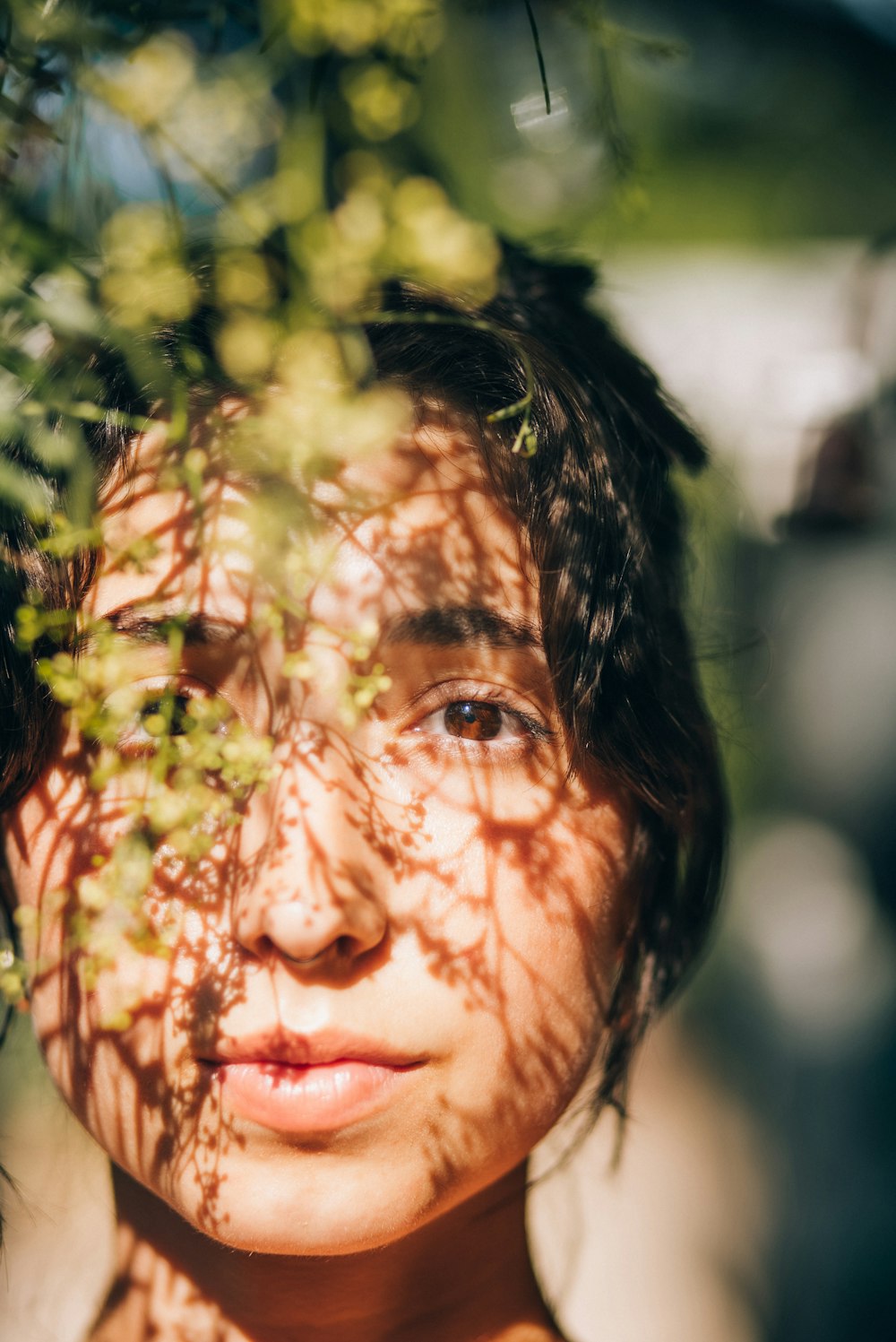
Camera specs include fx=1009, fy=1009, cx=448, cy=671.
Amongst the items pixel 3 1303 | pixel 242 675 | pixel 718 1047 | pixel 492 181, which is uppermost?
pixel 492 181

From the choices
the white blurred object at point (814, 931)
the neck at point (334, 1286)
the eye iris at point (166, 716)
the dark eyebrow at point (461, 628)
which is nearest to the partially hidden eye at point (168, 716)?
the eye iris at point (166, 716)

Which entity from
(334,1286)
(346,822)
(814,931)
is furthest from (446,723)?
(814,931)

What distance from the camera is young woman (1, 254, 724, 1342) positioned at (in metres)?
0.77

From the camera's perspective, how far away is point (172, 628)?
777 millimetres

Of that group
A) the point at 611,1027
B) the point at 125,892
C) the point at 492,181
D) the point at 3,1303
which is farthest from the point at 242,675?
the point at 3,1303

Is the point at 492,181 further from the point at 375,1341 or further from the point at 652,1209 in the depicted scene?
the point at 652,1209

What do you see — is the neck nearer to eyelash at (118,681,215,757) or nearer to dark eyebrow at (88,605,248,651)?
eyelash at (118,681,215,757)

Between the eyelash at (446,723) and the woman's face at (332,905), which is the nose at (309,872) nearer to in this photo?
the woman's face at (332,905)

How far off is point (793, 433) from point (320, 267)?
1.35 meters

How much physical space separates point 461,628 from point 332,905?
0.24m

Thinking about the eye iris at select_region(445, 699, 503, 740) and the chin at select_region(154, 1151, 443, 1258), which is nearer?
the chin at select_region(154, 1151, 443, 1258)

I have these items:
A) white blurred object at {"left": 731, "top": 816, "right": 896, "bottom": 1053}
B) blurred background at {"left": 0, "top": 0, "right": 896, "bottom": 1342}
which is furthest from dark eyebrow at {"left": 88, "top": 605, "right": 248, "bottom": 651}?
white blurred object at {"left": 731, "top": 816, "right": 896, "bottom": 1053}

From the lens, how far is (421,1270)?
972mm

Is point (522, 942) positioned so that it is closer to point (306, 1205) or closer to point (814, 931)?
point (306, 1205)
